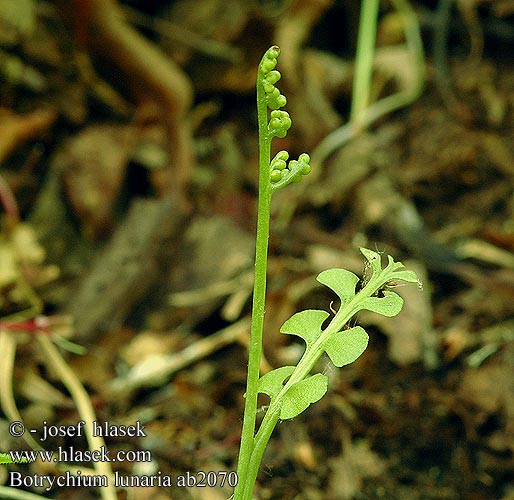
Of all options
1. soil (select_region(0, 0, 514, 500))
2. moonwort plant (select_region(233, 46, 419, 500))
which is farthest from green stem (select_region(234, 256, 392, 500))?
soil (select_region(0, 0, 514, 500))

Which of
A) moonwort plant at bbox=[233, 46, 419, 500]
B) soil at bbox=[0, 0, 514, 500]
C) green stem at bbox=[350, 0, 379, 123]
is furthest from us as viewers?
green stem at bbox=[350, 0, 379, 123]

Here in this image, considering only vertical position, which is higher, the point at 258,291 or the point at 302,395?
the point at 258,291

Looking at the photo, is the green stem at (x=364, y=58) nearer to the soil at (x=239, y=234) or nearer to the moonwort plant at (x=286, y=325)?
the soil at (x=239, y=234)

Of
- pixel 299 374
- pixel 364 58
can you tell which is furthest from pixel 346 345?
→ pixel 364 58

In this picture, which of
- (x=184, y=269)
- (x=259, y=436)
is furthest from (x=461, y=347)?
(x=259, y=436)

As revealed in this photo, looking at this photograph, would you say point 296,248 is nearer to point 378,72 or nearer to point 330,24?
point 378,72

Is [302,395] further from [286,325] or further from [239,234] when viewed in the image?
[239,234]

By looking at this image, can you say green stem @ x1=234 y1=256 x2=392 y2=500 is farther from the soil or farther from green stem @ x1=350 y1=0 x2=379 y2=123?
green stem @ x1=350 y1=0 x2=379 y2=123
